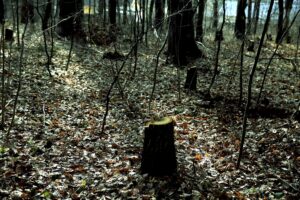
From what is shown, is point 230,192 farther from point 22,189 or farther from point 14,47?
point 14,47

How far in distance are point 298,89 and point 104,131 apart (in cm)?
741

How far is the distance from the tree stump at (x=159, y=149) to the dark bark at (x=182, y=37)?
948 centimetres

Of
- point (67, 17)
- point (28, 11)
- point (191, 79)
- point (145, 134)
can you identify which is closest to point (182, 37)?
point (191, 79)

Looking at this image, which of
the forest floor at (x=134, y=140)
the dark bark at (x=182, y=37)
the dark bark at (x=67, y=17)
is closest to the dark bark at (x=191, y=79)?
the forest floor at (x=134, y=140)

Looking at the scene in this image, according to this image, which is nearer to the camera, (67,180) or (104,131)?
(67,180)

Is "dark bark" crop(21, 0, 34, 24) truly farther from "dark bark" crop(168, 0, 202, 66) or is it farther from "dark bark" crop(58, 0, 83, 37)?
"dark bark" crop(168, 0, 202, 66)

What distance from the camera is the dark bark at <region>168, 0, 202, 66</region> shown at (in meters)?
14.9

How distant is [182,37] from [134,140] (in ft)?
29.8

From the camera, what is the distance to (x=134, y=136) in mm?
7828

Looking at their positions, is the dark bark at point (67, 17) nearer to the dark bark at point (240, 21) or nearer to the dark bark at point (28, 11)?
the dark bark at point (28, 11)

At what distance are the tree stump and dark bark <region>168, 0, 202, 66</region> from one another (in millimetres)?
9480

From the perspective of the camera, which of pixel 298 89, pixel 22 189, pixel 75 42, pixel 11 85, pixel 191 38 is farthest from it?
pixel 75 42

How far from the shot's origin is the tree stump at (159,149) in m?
5.48

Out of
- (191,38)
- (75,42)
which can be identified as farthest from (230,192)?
(75,42)
